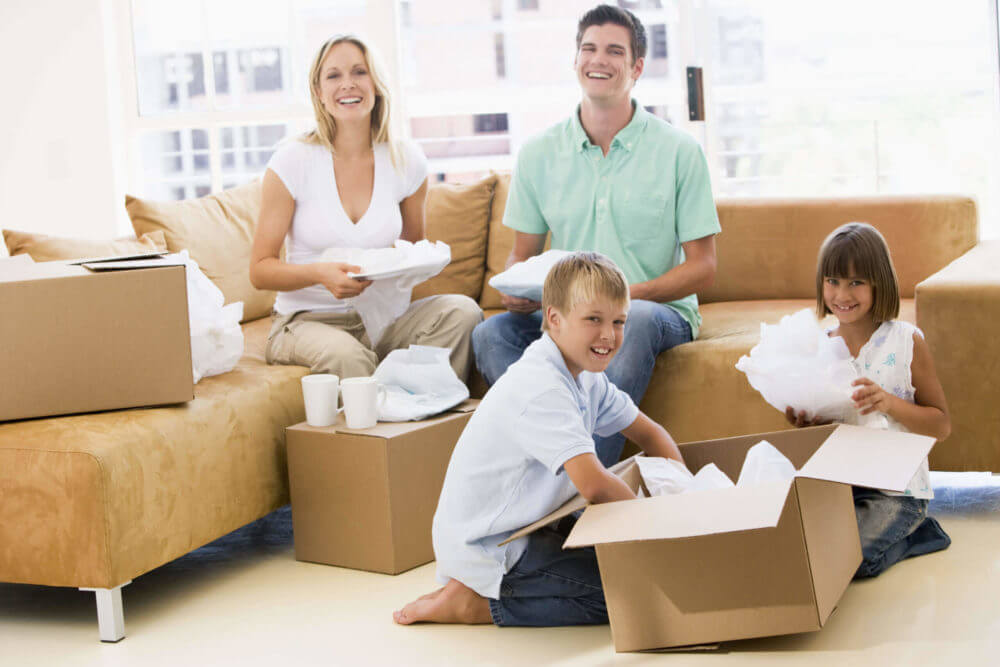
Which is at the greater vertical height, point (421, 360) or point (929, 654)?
point (421, 360)

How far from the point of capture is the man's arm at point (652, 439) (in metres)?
2.00

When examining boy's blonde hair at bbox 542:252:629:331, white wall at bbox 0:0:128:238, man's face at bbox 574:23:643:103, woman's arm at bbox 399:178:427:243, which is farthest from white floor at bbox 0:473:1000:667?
white wall at bbox 0:0:128:238

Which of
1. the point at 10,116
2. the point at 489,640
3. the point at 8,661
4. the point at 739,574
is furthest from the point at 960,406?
the point at 10,116

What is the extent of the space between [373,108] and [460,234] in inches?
20.0

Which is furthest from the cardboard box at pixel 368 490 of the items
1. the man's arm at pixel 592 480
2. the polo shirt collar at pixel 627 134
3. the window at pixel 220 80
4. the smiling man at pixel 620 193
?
the window at pixel 220 80

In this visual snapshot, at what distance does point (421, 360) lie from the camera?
8.04 ft

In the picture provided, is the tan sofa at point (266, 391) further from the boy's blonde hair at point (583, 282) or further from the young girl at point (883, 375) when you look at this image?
the boy's blonde hair at point (583, 282)

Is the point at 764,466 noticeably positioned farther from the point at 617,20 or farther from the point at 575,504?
the point at 617,20

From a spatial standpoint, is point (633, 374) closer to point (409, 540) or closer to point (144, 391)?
point (409, 540)

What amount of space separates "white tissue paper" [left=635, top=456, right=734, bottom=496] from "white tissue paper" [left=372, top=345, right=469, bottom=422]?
57 cm

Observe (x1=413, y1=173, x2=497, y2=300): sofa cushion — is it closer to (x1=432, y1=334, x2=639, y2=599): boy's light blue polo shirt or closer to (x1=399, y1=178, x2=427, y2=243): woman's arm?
(x1=399, y1=178, x2=427, y2=243): woman's arm

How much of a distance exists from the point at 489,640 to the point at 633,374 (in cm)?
72

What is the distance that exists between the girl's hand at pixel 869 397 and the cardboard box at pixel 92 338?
126 centimetres

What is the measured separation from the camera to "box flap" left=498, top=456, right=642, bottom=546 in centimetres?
172
